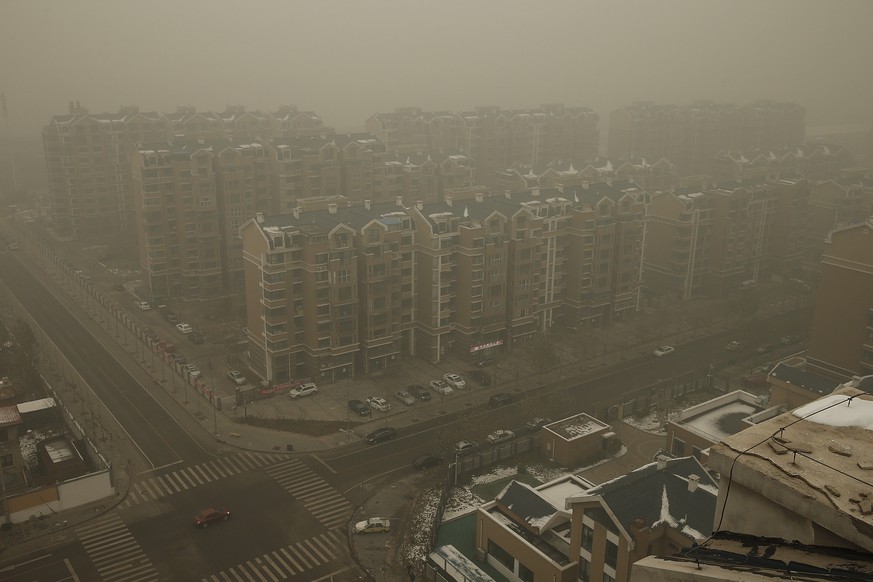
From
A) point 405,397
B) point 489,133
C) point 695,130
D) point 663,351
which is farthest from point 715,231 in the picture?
point 695,130

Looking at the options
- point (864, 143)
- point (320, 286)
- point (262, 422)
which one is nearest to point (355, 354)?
point (320, 286)

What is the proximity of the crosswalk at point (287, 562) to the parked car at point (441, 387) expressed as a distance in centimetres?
1568

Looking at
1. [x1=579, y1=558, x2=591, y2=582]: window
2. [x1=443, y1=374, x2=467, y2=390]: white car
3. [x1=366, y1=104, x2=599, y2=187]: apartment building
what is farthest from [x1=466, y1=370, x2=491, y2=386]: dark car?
[x1=366, y1=104, x2=599, y2=187]: apartment building

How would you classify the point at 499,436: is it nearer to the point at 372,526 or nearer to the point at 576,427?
the point at 576,427

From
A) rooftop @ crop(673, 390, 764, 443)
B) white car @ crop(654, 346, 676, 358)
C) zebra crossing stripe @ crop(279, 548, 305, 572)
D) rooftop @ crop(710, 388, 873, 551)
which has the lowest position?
zebra crossing stripe @ crop(279, 548, 305, 572)

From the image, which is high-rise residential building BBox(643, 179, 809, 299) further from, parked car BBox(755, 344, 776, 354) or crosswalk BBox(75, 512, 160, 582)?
crosswalk BBox(75, 512, 160, 582)

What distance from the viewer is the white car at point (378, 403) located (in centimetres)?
4509

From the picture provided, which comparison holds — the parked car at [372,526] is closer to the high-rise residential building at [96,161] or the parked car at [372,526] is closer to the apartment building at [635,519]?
the apartment building at [635,519]

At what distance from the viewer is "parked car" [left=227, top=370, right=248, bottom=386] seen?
48.3m

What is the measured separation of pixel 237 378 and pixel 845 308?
39.4 metres

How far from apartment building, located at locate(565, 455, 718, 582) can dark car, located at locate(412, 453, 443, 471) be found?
524 inches

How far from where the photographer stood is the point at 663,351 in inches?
2140

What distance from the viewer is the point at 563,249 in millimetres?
57938

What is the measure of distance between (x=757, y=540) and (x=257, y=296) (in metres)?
45.1
